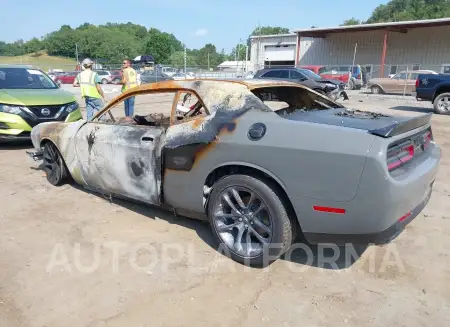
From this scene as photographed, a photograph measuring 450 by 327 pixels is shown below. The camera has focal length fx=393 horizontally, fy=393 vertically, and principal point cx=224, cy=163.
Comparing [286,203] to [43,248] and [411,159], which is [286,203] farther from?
[43,248]

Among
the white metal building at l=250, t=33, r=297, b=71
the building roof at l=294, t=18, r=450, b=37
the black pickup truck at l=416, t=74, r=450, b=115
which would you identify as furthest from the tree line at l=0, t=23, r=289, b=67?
the black pickup truck at l=416, t=74, r=450, b=115

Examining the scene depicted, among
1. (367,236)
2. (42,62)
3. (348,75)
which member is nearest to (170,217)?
(367,236)

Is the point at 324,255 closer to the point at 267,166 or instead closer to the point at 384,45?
the point at 267,166

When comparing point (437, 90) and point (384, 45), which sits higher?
point (384, 45)

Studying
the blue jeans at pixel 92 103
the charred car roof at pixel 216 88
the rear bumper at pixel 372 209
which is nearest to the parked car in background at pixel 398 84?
the blue jeans at pixel 92 103

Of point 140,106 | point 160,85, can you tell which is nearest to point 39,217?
point 160,85

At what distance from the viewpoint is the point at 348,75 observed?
Result: 25438 millimetres

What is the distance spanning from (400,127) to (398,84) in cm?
2074

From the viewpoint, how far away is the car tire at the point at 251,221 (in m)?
2.92

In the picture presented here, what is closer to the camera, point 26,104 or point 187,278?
point 187,278

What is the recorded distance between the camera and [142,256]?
335 centimetres

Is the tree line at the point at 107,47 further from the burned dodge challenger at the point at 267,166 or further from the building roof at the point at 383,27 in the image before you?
the burned dodge challenger at the point at 267,166

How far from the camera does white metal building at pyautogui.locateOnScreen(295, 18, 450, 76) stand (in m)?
32.5

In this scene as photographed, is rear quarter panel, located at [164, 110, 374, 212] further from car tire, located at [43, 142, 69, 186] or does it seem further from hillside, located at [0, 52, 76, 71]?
hillside, located at [0, 52, 76, 71]
